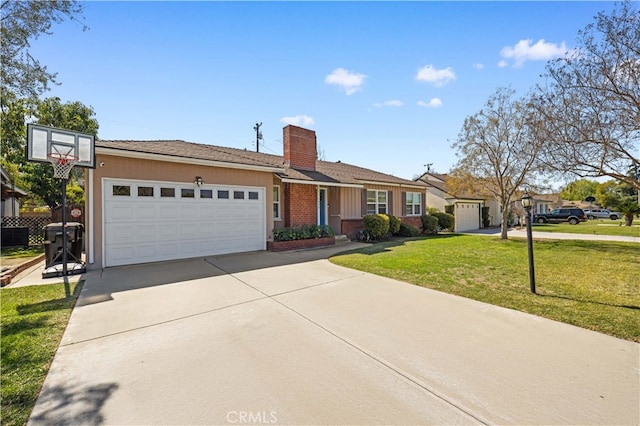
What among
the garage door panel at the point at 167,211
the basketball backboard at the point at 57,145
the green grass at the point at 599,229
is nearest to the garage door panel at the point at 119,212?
the garage door panel at the point at 167,211

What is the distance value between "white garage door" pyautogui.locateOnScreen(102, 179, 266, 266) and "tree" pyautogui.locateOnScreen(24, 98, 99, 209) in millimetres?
12931

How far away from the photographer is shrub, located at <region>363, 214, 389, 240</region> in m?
14.2

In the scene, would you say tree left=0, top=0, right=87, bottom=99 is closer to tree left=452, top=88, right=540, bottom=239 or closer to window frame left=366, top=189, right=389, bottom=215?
window frame left=366, top=189, right=389, bottom=215

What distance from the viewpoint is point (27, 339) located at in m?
3.45

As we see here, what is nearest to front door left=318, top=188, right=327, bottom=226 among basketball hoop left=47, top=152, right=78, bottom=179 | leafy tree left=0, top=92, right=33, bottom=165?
basketball hoop left=47, top=152, right=78, bottom=179

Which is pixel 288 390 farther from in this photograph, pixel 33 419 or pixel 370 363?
pixel 33 419

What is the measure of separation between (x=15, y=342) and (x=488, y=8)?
38.5 feet

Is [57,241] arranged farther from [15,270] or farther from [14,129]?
[14,129]

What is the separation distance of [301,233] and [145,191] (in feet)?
18.7

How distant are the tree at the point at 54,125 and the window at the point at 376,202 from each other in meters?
17.1

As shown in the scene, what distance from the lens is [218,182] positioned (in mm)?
9656

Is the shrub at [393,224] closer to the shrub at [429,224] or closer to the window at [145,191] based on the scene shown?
the shrub at [429,224]

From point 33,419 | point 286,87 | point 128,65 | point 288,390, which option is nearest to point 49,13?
point 128,65

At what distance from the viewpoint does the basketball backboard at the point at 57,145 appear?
6.36 metres
